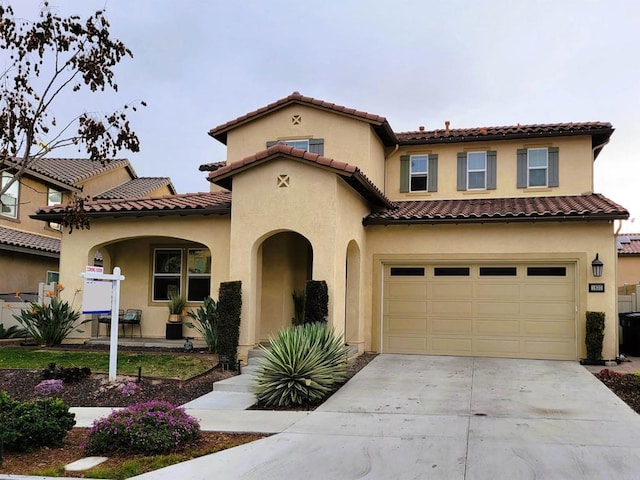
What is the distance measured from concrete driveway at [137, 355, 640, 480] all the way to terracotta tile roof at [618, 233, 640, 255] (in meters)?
20.5

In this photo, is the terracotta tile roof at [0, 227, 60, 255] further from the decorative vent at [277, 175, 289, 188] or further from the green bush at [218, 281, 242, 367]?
the decorative vent at [277, 175, 289, 188]

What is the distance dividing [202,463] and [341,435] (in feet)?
6.65

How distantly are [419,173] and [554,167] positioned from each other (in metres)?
3.81

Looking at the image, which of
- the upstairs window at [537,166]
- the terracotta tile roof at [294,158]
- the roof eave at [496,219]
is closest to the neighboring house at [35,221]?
the terracotta tile roof at [294,158]

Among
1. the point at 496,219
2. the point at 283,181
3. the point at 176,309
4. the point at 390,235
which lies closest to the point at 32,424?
the point at 283,181

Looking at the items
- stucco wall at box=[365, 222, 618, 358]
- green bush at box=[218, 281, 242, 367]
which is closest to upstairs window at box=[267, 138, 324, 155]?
stucco wall at box=[365, 222, 618, 358]

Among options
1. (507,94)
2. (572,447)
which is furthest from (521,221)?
(572,447)

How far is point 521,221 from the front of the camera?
14.9 m

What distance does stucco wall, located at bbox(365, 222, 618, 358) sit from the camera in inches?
571

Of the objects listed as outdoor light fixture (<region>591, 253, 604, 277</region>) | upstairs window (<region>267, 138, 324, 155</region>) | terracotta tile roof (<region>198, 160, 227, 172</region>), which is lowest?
outdoor light fixture (<region>591, 253, 604, 277</region>)

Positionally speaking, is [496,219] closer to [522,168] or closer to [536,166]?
[522,168]

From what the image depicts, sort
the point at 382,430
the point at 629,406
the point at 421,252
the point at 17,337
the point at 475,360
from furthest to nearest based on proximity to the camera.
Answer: the point at 17,337
the point at 421,252
the point at 475,360
the point at 629,406
the point at 382,430

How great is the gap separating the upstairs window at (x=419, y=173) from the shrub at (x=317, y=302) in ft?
21.3

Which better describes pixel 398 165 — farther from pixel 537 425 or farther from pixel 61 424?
pixel 61 424
